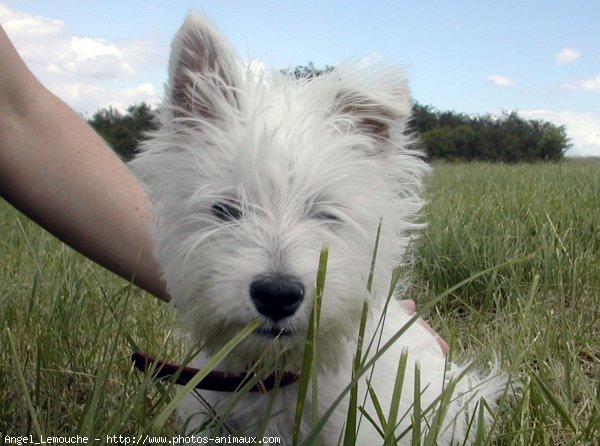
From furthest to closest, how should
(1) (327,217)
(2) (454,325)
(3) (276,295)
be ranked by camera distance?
(2) (454,325) < (1) (327,217) < (3) (276,295)

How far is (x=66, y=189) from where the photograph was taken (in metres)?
2.92

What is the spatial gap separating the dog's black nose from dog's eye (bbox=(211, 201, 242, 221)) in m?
0.35

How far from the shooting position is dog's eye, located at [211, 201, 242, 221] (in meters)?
2.26

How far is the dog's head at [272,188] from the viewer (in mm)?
2041

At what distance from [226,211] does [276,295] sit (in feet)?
Answer: 1.51

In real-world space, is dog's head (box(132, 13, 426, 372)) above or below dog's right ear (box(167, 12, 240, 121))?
below

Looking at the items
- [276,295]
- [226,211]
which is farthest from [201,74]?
[276,295]

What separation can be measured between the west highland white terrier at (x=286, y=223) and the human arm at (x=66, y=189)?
12.8 inches

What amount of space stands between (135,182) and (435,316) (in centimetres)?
200

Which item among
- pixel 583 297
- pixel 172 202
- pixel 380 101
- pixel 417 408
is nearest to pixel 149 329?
pixel 172 202

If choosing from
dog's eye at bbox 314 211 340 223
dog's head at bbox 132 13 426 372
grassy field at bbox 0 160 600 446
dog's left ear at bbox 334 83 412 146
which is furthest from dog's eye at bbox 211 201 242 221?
dog's left ear at bbox 334 83 412 146

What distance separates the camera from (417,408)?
1805mm

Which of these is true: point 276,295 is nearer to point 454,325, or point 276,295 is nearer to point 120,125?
point 454,325

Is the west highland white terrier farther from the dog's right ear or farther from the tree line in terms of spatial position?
the tree line
